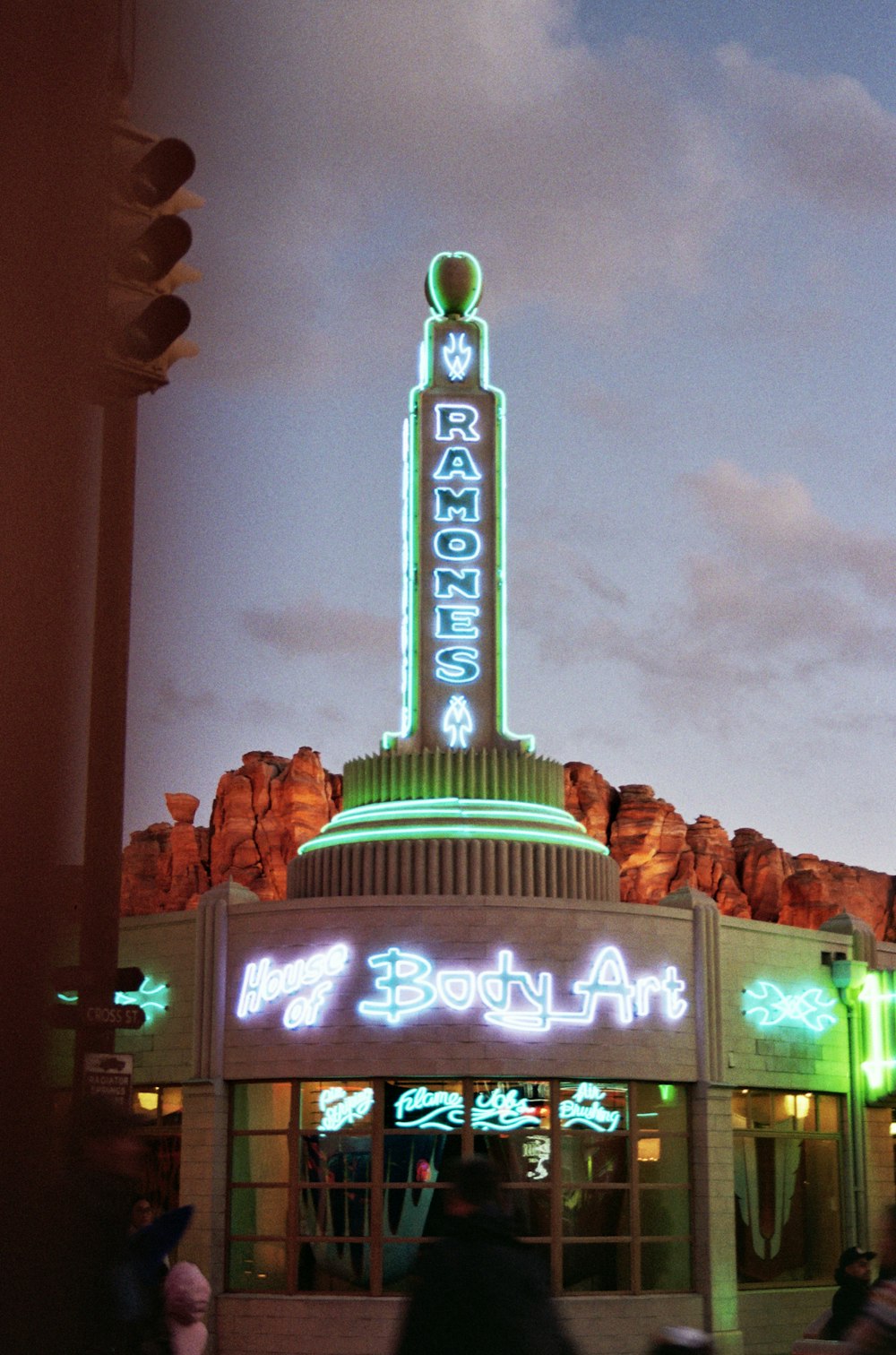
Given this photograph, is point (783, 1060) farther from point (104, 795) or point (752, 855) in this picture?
point (752, 855)

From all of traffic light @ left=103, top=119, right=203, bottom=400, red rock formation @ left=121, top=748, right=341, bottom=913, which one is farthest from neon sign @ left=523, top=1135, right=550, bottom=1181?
red rock formation @ left=121, top=748, right=341, bottom=913

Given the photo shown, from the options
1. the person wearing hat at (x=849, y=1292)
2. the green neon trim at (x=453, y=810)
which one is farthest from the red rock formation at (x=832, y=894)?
the person wearing hat at (x=849, y=1292)

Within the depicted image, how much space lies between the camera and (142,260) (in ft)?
29.5

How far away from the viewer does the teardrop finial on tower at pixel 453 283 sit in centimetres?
2978

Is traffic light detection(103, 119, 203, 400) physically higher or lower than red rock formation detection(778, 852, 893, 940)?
lower

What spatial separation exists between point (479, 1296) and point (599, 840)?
406 feet

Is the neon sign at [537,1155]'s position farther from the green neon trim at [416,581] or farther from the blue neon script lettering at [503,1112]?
the green neon trim at [416,581]

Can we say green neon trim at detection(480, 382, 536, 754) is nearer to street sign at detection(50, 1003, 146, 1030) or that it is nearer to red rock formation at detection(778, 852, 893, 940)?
street sign at detection(50, 1003, 146, 1030)

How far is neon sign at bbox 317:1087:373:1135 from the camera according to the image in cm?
2345

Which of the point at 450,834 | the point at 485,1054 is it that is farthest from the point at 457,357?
the point at 485,1054

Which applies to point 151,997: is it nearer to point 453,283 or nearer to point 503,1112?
point 503,1112

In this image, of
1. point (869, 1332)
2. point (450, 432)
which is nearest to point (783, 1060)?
point (450, 432)

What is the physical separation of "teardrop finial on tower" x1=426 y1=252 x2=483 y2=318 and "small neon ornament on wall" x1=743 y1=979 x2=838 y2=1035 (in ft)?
39.4

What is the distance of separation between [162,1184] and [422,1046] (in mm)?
5163
